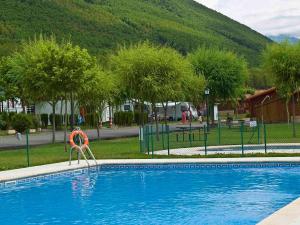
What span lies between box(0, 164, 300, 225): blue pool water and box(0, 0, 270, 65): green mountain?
192 ft

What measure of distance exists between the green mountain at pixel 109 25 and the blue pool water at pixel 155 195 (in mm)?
58386

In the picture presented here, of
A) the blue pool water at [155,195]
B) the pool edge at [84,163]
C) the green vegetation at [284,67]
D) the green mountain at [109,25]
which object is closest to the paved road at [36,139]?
the pool edge at [84,163]

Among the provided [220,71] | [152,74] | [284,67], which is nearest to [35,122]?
[220,71]

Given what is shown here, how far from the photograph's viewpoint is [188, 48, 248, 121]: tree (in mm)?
49250

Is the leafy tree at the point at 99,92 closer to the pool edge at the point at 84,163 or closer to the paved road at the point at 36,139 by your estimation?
the paved road at the point at 36,139

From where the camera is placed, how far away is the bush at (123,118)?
61491mm

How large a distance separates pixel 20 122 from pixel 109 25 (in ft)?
323

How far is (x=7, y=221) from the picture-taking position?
41.6ft

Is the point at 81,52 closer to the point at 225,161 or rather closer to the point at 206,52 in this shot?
the point at 225,161

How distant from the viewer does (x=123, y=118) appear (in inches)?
2422

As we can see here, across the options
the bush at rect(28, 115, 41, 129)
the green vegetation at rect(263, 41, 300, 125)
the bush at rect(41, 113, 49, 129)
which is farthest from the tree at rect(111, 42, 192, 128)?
the bush at rect(41, 113, 49, 129)

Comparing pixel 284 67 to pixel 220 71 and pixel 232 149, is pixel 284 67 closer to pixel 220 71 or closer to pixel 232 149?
pixel 232 149

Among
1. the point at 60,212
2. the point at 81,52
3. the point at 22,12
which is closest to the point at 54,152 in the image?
the point at 81,52

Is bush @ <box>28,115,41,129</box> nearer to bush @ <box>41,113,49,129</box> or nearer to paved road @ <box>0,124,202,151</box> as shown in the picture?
bush @ <box>41,113,49,129</box>
